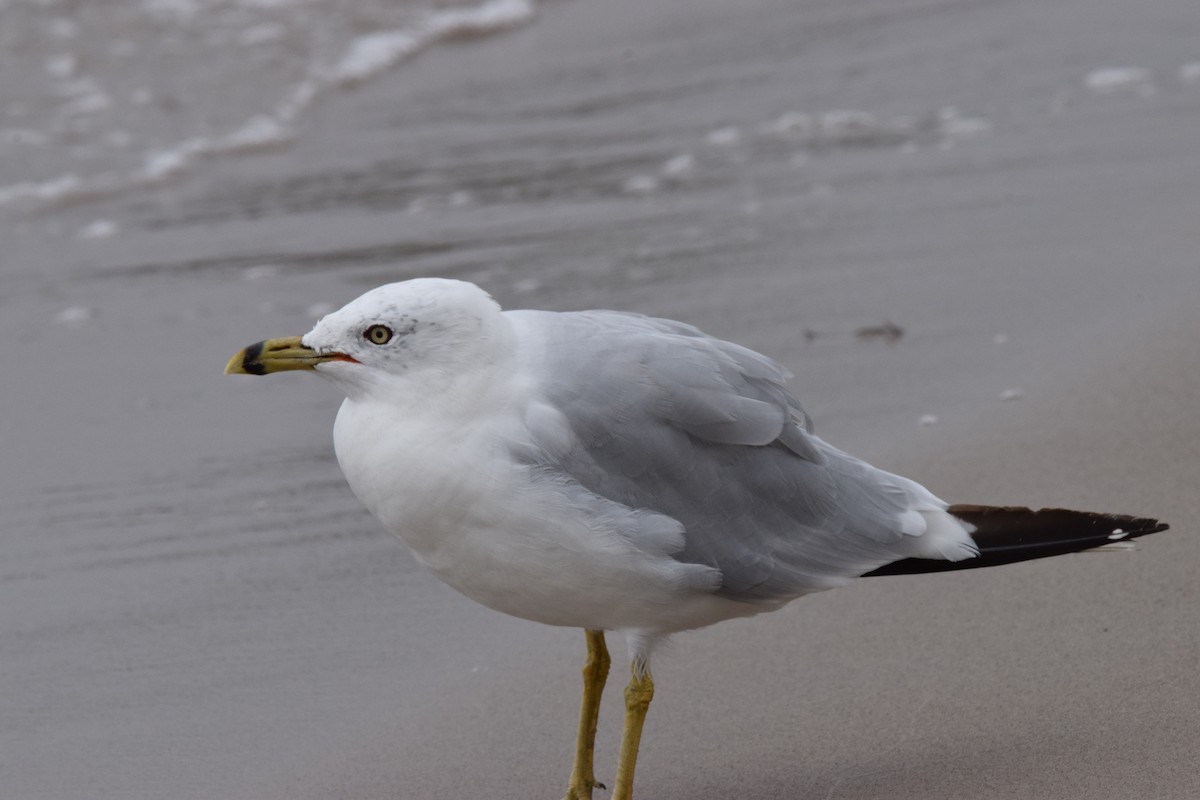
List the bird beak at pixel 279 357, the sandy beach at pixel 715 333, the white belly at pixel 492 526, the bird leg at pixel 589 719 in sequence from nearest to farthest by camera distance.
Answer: the white belly at pixel 492 526, the bird beak at pixel 279 357, the bird leg at pixel 589 719, the sandy beach at pixel 715 333

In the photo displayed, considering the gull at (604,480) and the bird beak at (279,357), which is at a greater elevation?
the bird beak at (279,357)

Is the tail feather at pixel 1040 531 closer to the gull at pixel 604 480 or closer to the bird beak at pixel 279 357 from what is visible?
the gull at pixel 604 480

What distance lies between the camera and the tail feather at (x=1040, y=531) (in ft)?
10.5

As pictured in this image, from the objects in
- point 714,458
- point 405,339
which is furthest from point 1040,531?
point 405,339

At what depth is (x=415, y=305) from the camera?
3064 millimetres

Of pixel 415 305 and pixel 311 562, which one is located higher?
pixel 415 305

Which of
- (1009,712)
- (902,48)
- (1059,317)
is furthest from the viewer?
(902,48)

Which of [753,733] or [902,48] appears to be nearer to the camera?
[753,733]

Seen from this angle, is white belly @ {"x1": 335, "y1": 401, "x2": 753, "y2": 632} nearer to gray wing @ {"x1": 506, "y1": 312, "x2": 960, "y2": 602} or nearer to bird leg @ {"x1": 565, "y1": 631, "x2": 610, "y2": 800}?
gray wing @ {"x1": 506, "y1": 312, "x2": 960, "y2": 602}

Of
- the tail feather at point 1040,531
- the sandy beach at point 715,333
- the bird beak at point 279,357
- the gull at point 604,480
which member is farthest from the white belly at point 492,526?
the tail feather at point 1040,531

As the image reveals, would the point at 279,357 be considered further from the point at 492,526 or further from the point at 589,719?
the point at 589,719

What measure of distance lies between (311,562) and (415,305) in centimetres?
154

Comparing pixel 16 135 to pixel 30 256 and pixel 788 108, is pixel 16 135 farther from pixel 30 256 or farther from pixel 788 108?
pixel 788 108

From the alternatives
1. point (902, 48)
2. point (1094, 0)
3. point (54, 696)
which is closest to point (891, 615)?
point (54, 696)
